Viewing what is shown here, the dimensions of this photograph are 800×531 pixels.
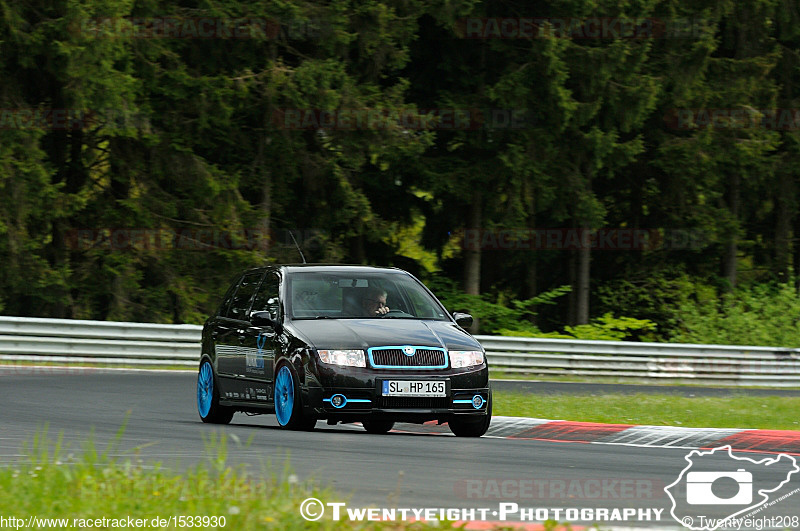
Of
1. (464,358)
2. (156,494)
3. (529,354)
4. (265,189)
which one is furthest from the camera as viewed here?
(265,189)

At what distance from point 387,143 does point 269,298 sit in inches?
667

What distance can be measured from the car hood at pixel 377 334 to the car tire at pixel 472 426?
→ 64cm

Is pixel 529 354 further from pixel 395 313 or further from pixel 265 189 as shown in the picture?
pixel 395 313

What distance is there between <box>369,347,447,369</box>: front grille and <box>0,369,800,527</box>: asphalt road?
67 centimetres

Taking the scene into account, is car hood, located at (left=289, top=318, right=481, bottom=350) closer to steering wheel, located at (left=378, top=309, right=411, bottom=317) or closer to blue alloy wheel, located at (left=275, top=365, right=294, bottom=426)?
steering wheel, located at (left=378, top=309, right=411, bottom=317)

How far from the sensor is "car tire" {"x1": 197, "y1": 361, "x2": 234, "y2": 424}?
14.1 metres

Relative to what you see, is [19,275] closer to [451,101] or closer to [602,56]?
[451,101]

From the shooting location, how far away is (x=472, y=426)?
12.8 m
